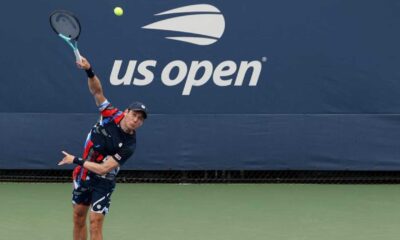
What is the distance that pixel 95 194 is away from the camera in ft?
22.6

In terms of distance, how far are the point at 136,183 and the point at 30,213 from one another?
8.95ft

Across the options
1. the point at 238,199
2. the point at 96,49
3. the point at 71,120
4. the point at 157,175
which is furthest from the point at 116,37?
the point at 238,199

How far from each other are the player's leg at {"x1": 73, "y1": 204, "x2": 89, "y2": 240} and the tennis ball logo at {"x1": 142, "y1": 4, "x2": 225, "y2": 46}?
5094 millimetres

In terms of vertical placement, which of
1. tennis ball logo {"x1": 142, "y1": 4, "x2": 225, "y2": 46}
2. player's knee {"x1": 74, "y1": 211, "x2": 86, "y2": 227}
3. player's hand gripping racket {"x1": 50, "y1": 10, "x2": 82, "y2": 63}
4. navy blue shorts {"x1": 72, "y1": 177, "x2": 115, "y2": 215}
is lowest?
player's knee {"x1": 74, "y1": 211, "x2": 86, "y2": 227}

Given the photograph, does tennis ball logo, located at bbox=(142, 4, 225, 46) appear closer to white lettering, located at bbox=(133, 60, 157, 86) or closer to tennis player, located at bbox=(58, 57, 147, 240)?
white lettering, located at bbox=(133, 60, 157, 86)

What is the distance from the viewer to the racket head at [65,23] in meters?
7.43

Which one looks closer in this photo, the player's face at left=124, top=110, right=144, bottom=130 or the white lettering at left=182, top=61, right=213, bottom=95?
the player's face at left=124, top=110, right=144, bottom=130

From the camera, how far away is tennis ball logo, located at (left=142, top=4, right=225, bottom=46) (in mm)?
11734

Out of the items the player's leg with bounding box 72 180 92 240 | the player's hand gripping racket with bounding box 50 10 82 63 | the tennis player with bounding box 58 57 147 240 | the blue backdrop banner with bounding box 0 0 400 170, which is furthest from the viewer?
the blue backdrop banner with bounding box 0 0 400 170

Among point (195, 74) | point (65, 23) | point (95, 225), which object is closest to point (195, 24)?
point (195, 74)

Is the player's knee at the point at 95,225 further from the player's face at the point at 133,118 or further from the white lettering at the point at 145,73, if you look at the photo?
the white lettering at the point at 145,73

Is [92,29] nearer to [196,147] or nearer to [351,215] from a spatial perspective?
[196,147]

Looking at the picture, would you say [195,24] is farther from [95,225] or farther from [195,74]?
[95,225]

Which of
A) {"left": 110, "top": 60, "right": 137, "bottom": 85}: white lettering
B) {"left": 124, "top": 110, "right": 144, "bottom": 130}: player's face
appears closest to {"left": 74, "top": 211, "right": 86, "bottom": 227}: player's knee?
{"left": 124, "top": 110, "right": 144, "bottom": 130}: player's face
